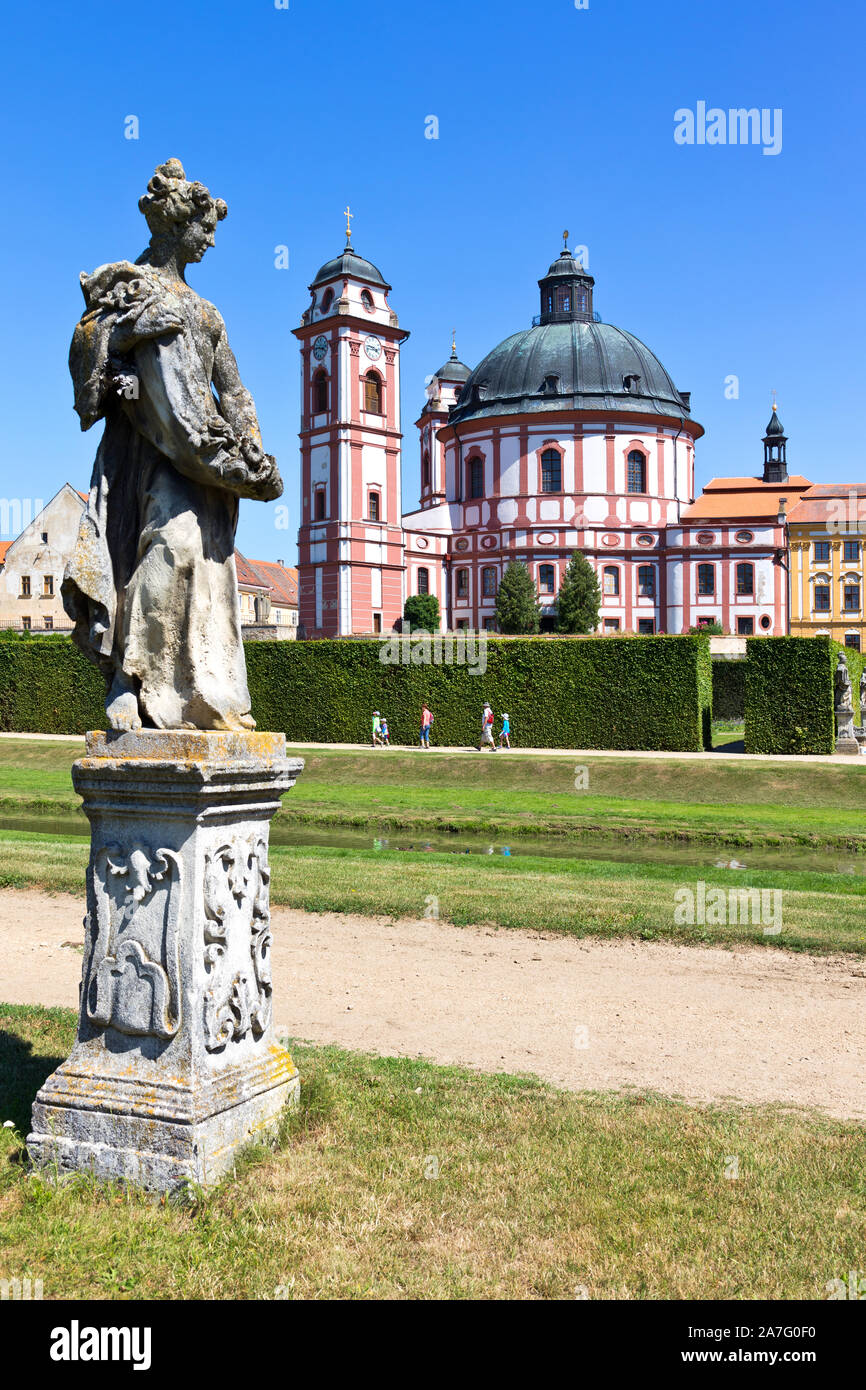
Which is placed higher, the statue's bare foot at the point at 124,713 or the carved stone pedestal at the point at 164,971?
the statue's bare foot at the point at 124,713

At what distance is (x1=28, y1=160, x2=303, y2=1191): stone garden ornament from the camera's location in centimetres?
393

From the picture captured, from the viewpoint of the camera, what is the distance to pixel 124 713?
13.6ft

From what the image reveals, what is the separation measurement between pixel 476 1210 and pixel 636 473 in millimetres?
61649

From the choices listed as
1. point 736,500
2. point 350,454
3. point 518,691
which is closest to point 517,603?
point 350,454

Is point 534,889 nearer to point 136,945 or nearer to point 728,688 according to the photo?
point 136,945

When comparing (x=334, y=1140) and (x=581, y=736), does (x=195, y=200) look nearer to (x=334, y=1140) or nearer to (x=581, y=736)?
(x=334, y=1140)

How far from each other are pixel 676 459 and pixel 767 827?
2031 inches

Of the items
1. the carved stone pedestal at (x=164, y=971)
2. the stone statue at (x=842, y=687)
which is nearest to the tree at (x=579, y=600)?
the stone statue at (x=842, y=687)

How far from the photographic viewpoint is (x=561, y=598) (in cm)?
5631

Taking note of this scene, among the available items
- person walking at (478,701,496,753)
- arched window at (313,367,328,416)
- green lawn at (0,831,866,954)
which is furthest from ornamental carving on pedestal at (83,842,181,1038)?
arched window at (313,367,328,416)

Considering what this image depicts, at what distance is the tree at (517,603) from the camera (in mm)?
56438

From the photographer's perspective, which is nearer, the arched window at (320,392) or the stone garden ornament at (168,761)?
the stone garden ornament at (168,761)

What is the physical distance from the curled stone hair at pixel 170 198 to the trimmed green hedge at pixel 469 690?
23.9 m

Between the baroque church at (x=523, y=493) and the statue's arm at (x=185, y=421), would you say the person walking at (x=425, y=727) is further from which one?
the baroque church at (x=523, y=493)
